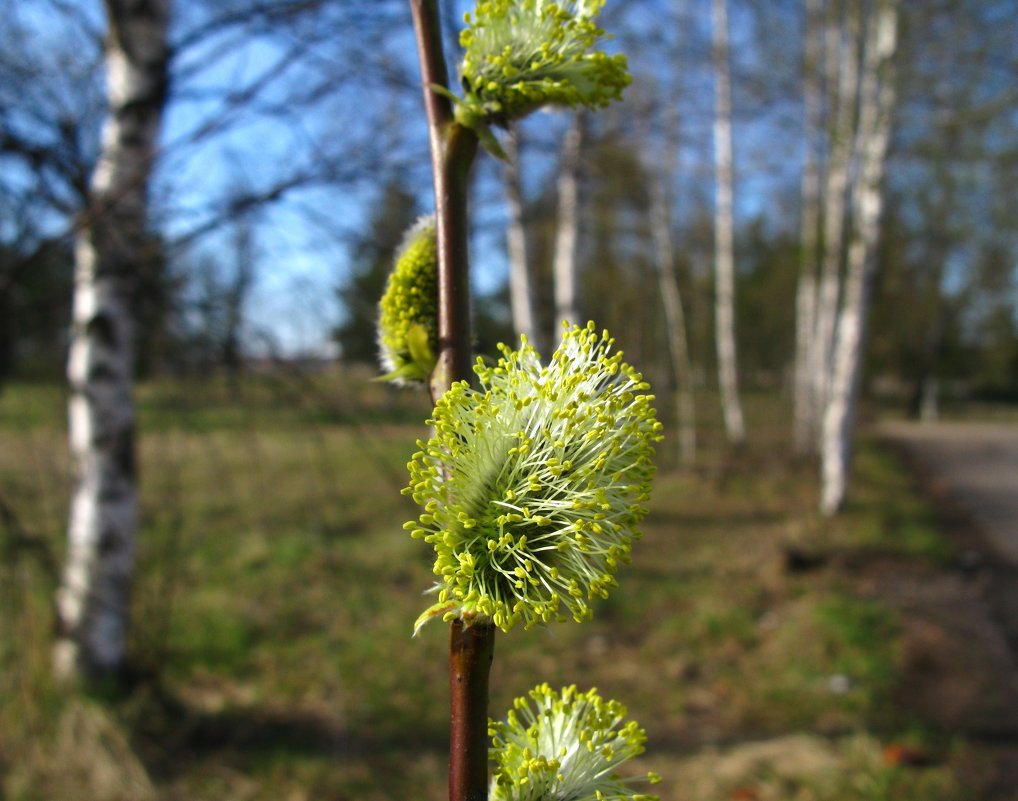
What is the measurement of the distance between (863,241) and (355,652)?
691 cm

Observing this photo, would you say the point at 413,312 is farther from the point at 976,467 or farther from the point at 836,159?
the point at 976,467

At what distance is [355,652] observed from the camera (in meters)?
5.84

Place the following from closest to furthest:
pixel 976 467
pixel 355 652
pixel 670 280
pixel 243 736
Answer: pixel 243 736, pixel 355 652, pixel 670 280, pixel 976 467

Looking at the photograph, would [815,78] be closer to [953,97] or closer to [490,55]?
[953,97]

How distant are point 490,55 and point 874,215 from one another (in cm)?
898

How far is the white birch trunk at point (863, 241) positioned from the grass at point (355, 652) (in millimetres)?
829

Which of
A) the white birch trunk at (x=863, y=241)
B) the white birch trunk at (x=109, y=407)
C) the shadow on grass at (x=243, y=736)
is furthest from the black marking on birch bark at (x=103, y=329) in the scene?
the white birch trunk at (x=863, y=241)

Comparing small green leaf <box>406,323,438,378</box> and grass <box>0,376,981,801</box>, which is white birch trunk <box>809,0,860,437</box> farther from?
small green leaf <box>406,323,438,378</box>

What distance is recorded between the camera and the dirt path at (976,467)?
9469mm

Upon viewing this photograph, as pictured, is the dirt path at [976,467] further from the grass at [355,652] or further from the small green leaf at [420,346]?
the small green leaf at [420,346]

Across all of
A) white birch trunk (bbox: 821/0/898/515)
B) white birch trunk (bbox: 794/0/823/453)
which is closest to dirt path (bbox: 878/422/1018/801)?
white birch trunk (bbox: 821/0/898/515)

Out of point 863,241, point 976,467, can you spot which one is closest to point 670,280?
point 863,241

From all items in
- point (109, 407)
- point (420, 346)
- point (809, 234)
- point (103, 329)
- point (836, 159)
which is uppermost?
point (836, 159)

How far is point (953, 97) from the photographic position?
894 centimetres
